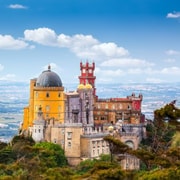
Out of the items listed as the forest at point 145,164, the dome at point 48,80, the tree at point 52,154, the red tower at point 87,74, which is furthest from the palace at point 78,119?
the forest at point 145,164

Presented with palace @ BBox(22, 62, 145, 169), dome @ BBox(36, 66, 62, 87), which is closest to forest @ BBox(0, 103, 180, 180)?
palace @ BBox(22, 62, 145, 169)

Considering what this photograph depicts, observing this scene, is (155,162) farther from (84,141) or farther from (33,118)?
(33,118)

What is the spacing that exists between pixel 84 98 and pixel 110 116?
6370 mm

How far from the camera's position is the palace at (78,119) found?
Result: 215 ft

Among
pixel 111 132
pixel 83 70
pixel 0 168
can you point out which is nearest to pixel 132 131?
pixel 111 132

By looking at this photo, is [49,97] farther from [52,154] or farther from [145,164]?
[145,164]

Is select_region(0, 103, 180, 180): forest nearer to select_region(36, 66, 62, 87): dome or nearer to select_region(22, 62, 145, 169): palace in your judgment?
select_region(22, 62, 145, 169): palace

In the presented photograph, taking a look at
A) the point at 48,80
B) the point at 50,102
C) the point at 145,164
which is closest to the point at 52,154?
the point at 50,102

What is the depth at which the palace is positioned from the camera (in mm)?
65625

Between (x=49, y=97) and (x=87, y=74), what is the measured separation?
1806 cm

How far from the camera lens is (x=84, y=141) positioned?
65.8 meters

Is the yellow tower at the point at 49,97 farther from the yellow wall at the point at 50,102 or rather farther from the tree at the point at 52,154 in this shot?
the tree at the point at 52,154

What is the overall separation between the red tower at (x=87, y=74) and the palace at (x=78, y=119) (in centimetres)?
604

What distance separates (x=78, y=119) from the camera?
75188 millimetres
